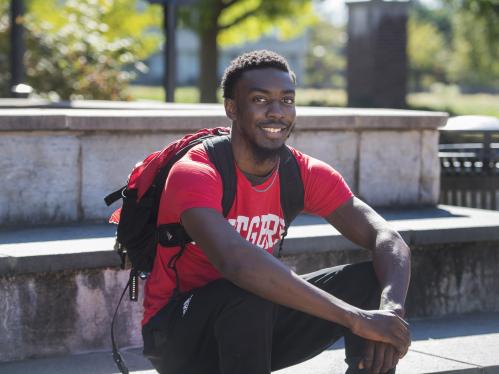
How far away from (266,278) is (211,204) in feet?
1.09

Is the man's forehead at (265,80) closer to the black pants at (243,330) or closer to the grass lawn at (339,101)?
the black pants at (243,330)

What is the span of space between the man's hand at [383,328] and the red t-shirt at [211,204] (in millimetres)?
524

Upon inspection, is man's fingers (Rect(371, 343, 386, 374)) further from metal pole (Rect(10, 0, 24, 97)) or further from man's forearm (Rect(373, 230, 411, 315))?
metal pole (Rect(10, 0, 24, 97))

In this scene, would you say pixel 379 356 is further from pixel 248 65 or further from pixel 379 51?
pixel 379 51

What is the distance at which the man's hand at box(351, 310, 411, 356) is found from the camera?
12.4ft

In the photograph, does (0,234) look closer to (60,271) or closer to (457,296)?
(60,271)

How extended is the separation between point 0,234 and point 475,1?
21.8 metres

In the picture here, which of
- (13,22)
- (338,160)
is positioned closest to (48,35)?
(13,22)

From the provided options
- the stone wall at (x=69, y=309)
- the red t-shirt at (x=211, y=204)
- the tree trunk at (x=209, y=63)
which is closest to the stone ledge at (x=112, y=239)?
the stone wall at (x=69, y=309)

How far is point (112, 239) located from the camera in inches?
227

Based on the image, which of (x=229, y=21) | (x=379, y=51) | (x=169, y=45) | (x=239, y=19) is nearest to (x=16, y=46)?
(x=169, y=45)

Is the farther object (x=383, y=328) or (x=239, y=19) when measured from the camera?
(x=239, y=19)

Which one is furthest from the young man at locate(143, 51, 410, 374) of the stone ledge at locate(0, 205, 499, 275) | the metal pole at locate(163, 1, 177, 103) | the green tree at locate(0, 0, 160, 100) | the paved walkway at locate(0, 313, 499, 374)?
the green tree at locate(0, 0, 160, 100)

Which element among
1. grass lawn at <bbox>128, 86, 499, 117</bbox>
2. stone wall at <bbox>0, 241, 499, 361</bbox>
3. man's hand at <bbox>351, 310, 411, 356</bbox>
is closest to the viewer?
man's hand at <bbox>351, 310, 411, 356</bbox>
